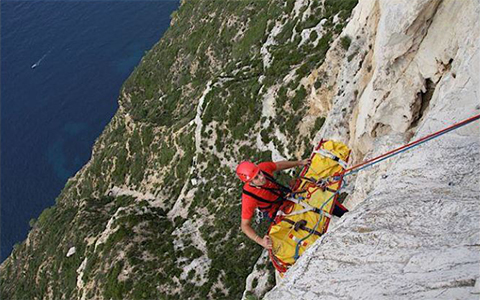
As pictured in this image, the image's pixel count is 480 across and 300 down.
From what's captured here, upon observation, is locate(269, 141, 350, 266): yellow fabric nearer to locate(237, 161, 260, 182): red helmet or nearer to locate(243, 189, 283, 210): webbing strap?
locate(243, 189, 283, 210): webbing strap

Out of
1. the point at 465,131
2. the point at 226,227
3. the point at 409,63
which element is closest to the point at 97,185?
the point at 226,227

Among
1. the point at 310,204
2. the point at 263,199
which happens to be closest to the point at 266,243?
the point at 263,199

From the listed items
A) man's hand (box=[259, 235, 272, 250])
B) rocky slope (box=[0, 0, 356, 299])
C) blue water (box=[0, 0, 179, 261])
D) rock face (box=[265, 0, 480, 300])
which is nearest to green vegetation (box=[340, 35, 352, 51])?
rocky slope (box=[0, 0, 356, 299])

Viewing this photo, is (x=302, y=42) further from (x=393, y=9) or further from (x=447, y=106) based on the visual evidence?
(x=447, y=106)

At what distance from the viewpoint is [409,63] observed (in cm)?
1642

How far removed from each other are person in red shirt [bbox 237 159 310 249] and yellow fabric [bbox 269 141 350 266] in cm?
61

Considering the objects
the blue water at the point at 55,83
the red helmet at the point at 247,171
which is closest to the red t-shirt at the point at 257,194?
the red helmet at the point at 247,171

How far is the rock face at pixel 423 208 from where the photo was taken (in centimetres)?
720

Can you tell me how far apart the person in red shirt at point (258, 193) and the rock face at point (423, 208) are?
143 inches

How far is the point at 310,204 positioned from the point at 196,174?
34.6 metres

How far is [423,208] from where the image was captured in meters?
8.34

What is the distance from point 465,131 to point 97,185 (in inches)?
3076

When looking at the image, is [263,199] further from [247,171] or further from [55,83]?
[55,83]

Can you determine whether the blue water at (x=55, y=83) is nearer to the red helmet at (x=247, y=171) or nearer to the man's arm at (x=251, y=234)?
the man's arm at (x=251, y=234)
